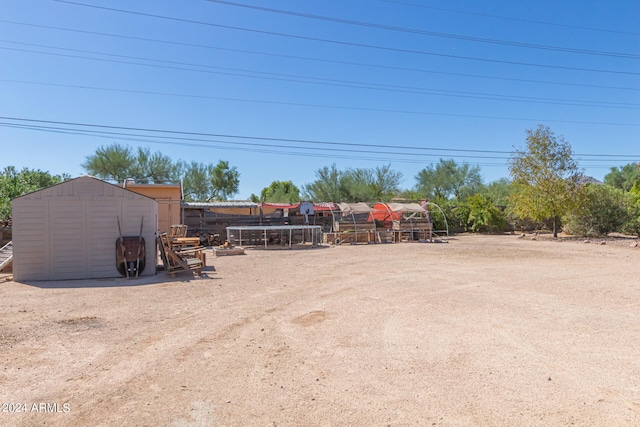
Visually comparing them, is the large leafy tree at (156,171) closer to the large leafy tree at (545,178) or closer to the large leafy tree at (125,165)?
the large leafy tree at (125,165)

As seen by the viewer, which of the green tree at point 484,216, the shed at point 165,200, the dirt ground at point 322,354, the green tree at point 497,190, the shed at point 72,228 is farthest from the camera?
the green tree at point 497,190

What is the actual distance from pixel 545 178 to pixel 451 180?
20.1 meters

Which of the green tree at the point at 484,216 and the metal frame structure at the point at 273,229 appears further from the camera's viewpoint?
the green tree at the point at 484,216

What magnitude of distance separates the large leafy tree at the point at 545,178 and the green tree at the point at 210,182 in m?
29.2

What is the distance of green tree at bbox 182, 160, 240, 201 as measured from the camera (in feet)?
132

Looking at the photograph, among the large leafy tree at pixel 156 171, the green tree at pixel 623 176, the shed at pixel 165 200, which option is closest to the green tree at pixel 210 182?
the large leafy tree at pixel 156 171

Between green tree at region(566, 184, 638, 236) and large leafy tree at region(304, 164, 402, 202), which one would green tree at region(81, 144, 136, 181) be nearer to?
large leafy tree at region(304, 164, 402, 202)

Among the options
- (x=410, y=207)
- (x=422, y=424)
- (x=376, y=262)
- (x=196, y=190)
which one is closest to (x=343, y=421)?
(x=422, y=424)

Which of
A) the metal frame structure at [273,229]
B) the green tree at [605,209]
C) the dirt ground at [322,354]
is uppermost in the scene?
the green tree at [605,209]

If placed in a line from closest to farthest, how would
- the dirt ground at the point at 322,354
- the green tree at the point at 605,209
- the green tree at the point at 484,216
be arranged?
the dirt ground at the point at 322,354 < the green tree at the point at 605,209 < the green tree at the point at 484,216

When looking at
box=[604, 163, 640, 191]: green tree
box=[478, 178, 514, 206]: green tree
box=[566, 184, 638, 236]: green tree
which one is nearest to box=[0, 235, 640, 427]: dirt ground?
box=[566, 184, 638, 236]: green tree

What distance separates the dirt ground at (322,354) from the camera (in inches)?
140

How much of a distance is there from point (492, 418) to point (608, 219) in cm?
2765

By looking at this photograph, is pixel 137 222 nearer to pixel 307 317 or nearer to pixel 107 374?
pixel 307 317
